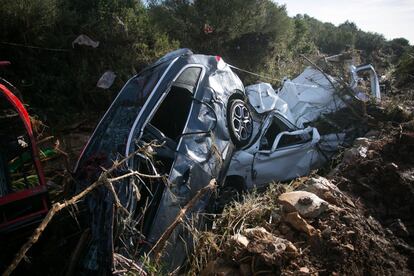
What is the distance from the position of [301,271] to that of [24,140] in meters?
4.11

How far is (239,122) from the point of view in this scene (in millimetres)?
5039

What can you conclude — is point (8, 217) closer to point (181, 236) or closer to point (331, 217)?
point (181, 236)

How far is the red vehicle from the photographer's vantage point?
3.39 metres

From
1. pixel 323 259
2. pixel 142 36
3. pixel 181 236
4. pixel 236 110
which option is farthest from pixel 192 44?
pixel 323 259

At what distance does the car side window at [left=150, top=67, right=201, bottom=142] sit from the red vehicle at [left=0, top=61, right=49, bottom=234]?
165cm

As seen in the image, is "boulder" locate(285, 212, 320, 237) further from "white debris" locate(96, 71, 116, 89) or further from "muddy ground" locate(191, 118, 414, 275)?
"white debris" locate(96, 71, 116, 89)

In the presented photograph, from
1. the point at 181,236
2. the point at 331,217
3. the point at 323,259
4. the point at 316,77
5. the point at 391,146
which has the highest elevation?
the point at 316,77

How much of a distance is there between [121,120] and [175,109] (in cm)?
89

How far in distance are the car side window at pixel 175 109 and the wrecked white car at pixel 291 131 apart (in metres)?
1.00

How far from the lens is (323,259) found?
2.90m

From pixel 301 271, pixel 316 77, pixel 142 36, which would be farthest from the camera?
pixel 142 36

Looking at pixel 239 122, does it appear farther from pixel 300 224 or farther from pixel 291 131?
pixel 300 224

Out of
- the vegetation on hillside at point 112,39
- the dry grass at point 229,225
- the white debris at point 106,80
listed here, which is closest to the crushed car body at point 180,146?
the dry grass at point 229,225

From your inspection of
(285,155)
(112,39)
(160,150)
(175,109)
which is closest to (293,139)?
(285,155)
